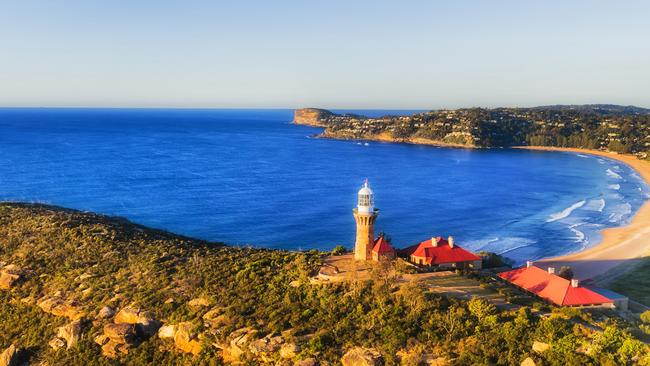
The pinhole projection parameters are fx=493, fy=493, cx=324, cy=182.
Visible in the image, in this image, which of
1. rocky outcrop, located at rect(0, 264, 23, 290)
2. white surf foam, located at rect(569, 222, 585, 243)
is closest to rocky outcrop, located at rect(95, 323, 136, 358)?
rocky outcrop, located at rect(0, 264, 23, 290)

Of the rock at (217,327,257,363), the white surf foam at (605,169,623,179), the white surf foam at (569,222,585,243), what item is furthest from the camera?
the white surf foam at (605,169,623,179)

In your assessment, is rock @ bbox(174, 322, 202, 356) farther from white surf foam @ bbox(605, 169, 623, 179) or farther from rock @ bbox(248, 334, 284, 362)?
white surf foam @ bbox(605, 169, 623, 179)

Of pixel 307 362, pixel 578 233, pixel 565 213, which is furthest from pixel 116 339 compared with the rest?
pixel 565 213

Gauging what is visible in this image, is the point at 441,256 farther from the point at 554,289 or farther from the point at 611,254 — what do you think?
the point at 611,254

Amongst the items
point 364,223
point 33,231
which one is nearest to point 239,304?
point 364,223

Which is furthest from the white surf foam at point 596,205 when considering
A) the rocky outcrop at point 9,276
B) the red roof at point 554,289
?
the rocky outcrop at point 9,276
